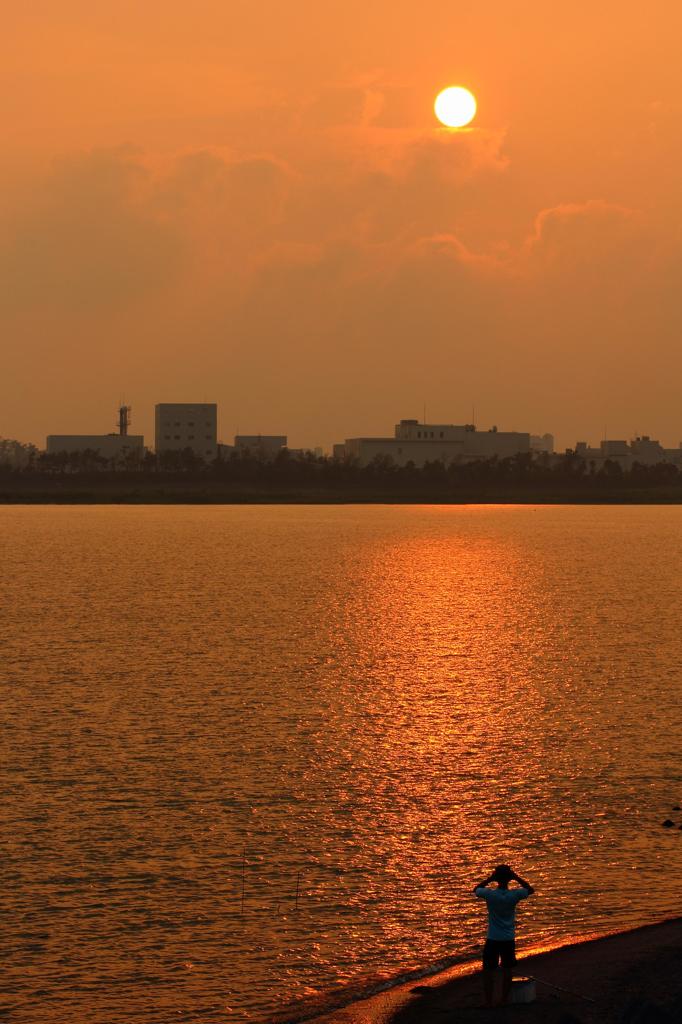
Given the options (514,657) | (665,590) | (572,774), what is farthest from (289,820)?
(665,590)

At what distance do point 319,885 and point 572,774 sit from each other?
12.6 meters

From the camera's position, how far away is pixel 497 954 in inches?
763

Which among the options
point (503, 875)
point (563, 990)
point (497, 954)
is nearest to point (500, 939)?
point (497, 954)

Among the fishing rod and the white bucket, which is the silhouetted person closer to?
the white bucket

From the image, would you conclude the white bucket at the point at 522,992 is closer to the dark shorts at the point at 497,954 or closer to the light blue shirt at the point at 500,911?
the dark shorts at the point at 497,954

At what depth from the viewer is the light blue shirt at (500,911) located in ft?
62.8

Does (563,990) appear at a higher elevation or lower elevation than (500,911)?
lower

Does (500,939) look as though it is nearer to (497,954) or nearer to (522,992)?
(497,954)

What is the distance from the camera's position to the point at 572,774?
3741 cm

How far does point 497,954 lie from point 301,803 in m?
15.0

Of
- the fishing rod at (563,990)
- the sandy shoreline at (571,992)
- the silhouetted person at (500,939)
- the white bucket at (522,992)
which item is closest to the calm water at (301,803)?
the sandy shoreline at (571,992)

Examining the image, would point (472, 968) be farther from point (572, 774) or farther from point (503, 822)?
point (572, 774)

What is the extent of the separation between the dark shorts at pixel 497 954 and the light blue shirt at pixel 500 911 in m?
0.07

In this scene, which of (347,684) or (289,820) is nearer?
(289,820)
